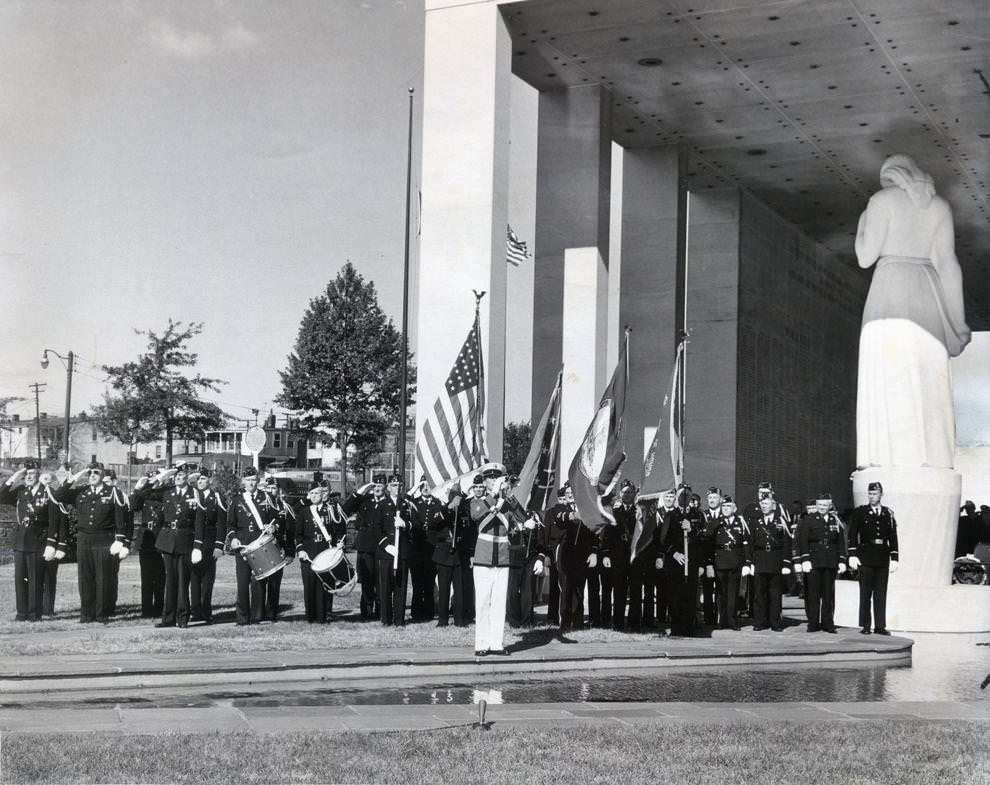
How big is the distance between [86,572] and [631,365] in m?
14.7

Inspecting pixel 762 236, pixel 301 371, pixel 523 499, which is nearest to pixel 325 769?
pixel 523 499

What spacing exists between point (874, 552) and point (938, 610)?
7.91 ft

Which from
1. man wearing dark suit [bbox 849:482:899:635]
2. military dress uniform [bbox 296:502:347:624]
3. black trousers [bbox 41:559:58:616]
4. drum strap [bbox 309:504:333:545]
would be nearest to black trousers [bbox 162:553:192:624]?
military dress uniform [bbox 296:502:347:624]

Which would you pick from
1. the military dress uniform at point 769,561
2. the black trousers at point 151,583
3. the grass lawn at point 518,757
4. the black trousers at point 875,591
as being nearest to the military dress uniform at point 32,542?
the black trousers at point 151,583

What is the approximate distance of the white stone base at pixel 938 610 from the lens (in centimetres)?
1723

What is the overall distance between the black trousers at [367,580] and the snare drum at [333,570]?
0.44 meters

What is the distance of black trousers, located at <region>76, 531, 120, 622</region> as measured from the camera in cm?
1452

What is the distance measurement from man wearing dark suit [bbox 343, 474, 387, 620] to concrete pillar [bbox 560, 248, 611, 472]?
22.7 ft

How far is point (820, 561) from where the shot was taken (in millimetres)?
15562

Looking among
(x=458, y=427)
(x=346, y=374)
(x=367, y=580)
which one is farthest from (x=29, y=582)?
(x=346, y=374)

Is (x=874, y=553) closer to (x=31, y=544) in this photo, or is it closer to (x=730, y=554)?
(x=730, y=554)

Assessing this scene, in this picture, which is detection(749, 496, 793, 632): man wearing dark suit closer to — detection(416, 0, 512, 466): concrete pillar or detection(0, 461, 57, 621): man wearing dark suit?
detection(416, 0, 512, 466): concrete pillar

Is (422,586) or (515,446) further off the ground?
(515,446)

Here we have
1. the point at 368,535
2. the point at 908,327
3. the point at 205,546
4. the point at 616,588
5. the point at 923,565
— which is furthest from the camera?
the point at 908,327
